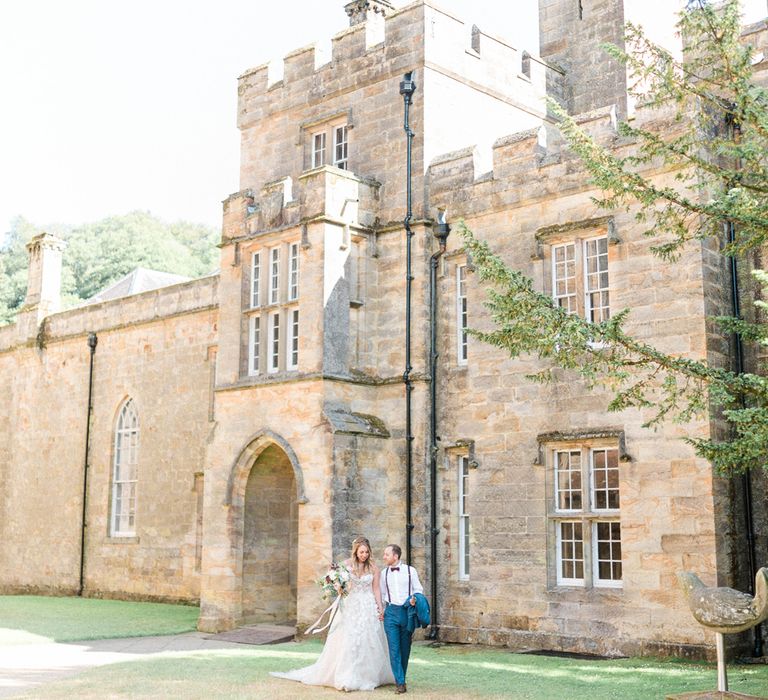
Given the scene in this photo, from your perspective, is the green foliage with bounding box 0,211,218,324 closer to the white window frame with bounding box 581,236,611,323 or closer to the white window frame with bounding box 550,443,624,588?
the white window frame with bounding box 581,236,611,323

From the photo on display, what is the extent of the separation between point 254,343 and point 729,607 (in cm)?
941

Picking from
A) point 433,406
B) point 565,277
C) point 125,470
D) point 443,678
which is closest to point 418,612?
point 443,678

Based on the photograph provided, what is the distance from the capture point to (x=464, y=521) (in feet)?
49.4

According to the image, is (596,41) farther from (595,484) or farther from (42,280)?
(42,280)

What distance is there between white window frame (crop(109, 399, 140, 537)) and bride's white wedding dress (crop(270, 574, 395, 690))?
11.8m

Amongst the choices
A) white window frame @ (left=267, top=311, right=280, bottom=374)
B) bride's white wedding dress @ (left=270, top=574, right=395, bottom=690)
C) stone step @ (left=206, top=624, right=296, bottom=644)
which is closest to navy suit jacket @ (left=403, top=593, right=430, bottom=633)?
bride's white wedding dress @ (left=270, top=574, right=395, bottom=690)

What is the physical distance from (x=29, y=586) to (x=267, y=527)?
10454 millimetres

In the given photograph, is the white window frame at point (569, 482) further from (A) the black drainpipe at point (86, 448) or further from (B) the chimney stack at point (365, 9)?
(A) the black drainpipe at point (86, 448)

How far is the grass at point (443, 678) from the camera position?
10.1m

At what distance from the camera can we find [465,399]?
15109 millimetres

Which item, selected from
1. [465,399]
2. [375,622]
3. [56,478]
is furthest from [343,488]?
[56,478]

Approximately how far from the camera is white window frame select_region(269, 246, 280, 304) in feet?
53.4

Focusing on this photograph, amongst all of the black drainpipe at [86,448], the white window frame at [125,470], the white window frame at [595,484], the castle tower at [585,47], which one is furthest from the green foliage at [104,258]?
the white window frame at [595,484]

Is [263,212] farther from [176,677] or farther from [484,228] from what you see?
[176,677]
